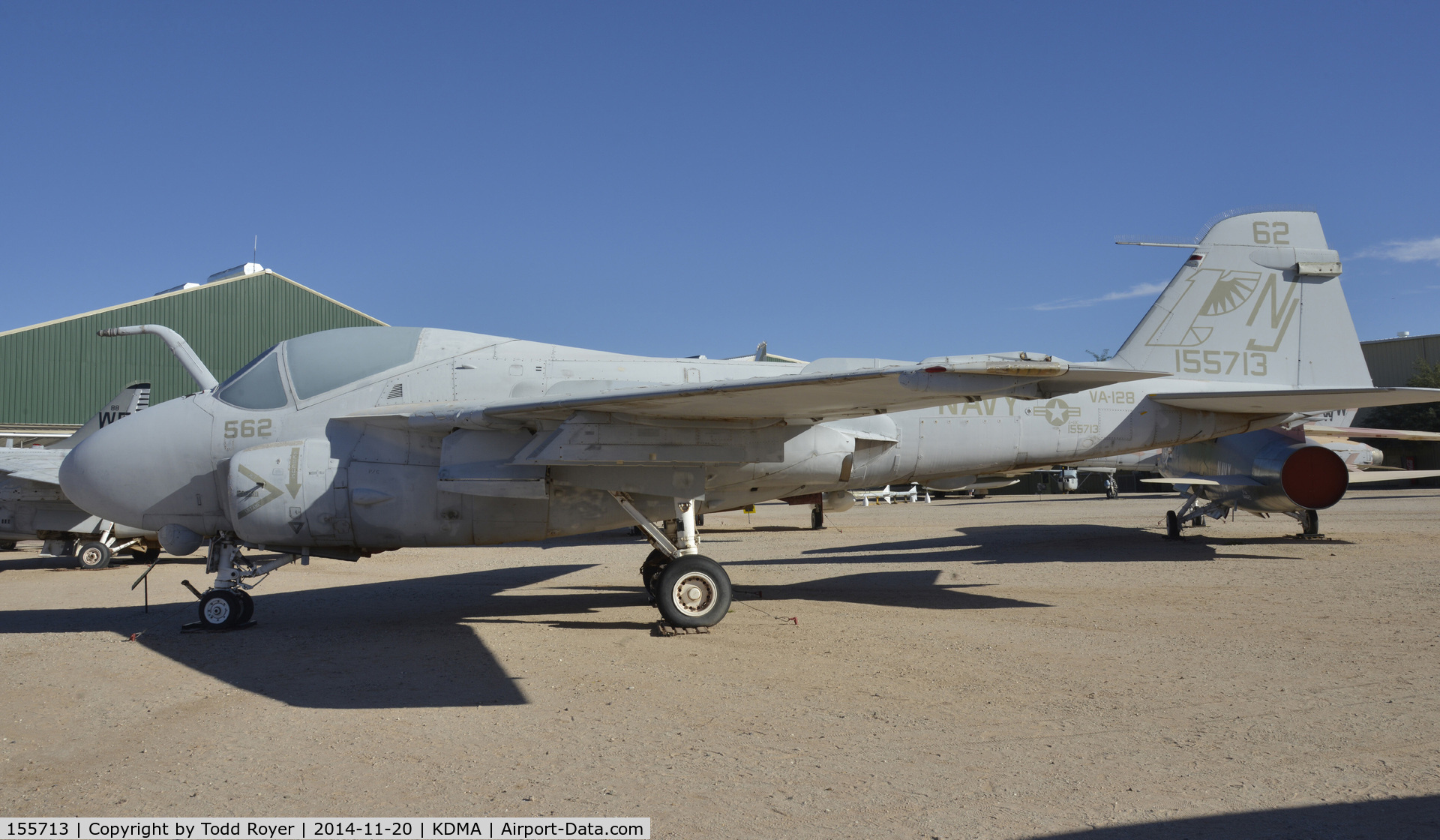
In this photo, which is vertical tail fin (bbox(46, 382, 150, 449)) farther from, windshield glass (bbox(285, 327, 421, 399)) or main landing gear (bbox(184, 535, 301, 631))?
windshield glass (bbox(285, 327, 421, 399))

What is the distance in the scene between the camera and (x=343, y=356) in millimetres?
8609

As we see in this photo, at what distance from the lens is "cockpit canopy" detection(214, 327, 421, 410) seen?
8.47m

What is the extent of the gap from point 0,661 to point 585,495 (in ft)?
16.6

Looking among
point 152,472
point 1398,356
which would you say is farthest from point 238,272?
point 1398,356

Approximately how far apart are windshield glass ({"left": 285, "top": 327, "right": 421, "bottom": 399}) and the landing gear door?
837mm

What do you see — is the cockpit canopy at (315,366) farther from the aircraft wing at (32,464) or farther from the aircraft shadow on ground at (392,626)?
the aircraft wing at (32,464)

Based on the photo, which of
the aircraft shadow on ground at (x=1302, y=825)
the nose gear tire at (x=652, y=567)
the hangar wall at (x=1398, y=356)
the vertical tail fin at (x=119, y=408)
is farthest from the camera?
the hangar wall at (x=1398, y=356)

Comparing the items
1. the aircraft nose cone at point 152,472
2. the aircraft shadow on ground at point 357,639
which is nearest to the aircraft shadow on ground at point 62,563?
the aircraft shadow on ground at point 357,639

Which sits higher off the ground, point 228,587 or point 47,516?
point 47,516

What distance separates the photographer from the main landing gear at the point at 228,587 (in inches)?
335

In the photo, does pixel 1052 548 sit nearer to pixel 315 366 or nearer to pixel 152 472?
pixel 315 366

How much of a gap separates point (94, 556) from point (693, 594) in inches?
655

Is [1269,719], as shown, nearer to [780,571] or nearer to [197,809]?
[197,809]

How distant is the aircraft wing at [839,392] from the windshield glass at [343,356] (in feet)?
4.71
